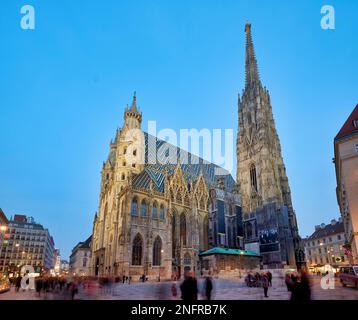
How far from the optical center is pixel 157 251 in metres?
42.1

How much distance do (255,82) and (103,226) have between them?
5378 cm

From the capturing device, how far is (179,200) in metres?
49.9

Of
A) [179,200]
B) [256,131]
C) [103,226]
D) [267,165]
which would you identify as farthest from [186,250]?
[256,131]

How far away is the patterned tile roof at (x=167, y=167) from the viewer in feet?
156

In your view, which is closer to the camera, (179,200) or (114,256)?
(114,256)

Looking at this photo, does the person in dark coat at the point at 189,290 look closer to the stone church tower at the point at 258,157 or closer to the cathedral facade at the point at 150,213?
the cathedral facade at the point at 150,213

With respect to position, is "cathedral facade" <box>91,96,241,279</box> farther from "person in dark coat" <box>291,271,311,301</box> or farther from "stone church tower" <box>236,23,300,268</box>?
"person in dark coat" <box>291,271,311,301</box>

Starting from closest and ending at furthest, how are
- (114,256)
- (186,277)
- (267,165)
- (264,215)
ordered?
(186,277), (114,256), (264,215), (267,165)

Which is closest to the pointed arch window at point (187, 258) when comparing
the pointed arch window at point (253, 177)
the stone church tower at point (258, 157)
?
the stone church tower at point (258, 157)

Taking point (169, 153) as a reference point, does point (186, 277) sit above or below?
below

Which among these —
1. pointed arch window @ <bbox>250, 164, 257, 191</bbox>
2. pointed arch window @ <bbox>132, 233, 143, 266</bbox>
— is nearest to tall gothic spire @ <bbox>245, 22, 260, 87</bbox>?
pointed arch window @ <bbox>250, 164, 257, 191</bbox>

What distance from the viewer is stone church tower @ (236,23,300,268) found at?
58.9 meters

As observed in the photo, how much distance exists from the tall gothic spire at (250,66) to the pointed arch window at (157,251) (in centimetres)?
5115
